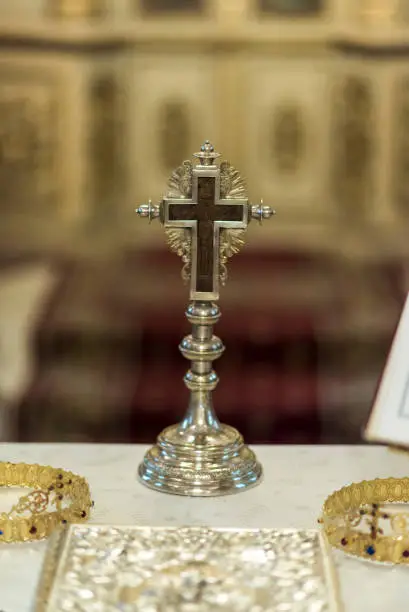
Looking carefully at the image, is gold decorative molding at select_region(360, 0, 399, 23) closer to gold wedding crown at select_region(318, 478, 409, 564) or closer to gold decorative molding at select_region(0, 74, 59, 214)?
gold decorative molding at select_region(0, 74, 59, 214)

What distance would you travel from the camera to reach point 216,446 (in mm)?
1147

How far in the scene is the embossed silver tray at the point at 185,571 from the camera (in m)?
0.79

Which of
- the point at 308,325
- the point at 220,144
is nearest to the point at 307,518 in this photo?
the point at 308,325

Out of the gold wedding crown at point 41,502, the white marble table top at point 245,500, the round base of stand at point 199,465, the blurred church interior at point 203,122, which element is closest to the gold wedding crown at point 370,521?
the white marble table top at point 245,500

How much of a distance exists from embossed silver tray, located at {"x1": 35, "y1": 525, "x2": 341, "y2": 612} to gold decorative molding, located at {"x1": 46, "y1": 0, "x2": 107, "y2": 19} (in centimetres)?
311

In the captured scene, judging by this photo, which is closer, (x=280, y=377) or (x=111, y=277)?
(x=280, y=377)

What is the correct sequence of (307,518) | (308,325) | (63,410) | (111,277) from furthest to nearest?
(111,277)
(308,325)
(63,410)
(307,518)

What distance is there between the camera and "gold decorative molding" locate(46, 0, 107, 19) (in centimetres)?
373

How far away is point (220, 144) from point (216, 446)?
2.70 meters

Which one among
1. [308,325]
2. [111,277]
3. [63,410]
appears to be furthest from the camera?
[111,277]

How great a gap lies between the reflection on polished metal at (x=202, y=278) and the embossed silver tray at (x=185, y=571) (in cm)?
24

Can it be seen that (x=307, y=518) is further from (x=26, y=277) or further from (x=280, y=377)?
(x=26, y=277)

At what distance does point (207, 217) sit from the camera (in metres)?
1.13

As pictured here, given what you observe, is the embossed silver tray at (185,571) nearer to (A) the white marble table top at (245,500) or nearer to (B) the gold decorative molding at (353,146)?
(A) the white marble table top at (245,500)
